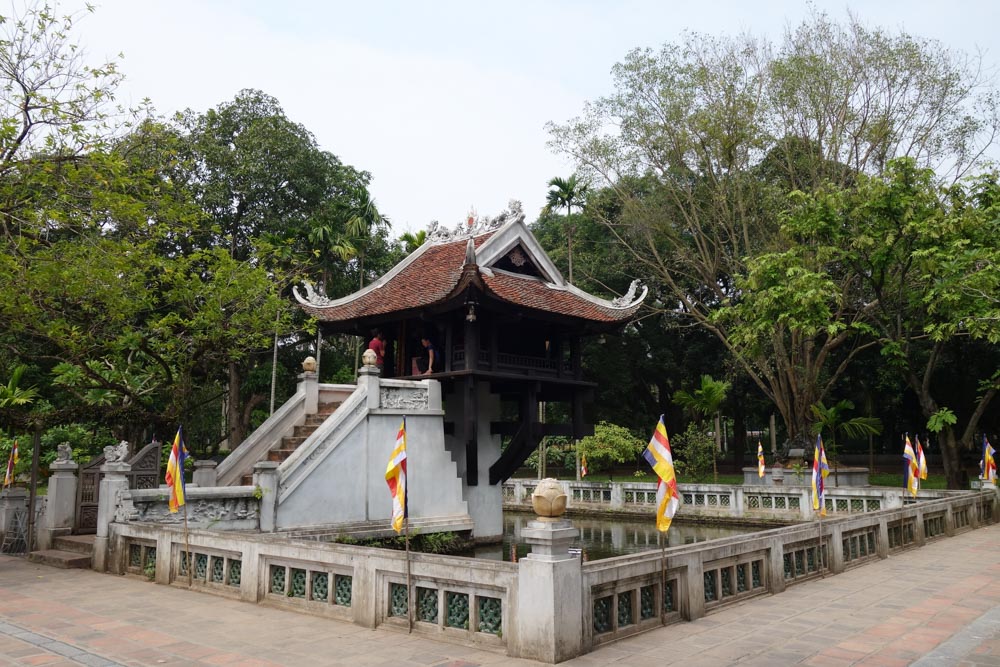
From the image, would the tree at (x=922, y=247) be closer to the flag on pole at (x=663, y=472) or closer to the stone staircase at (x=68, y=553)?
the flag on pole at (x=663, y=472)

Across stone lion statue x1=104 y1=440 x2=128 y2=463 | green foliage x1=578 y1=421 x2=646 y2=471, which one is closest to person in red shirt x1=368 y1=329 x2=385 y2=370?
stone lion statue x1=104 y1=440 x2=128 y2=463

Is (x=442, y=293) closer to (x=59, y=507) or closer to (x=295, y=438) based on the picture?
(x=295, y=438)

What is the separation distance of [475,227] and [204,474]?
32.3 feet

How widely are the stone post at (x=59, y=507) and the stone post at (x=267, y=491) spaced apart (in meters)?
3.54

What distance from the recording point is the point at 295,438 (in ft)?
54.0

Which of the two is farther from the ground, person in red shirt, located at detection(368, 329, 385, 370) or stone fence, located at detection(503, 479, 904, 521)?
person in red shirt, located at detection(368, 329, 385, 370)

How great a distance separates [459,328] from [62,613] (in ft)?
36.5

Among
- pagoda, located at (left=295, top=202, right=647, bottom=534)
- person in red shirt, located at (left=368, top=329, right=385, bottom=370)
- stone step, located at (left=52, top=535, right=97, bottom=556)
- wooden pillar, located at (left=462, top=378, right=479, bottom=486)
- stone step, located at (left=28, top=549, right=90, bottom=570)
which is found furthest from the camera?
person in red shirt, located at (left=368, top=329, right=385, bottom=370)

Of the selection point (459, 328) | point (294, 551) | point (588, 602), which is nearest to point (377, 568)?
point (294, 551)

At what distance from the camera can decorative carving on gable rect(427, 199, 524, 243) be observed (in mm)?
19859

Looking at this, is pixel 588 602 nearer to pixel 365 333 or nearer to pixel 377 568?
pixel 377 568

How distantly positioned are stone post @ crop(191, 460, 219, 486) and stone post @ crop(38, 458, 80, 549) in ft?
7.15

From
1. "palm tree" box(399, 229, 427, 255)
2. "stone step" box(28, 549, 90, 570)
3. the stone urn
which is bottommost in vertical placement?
"stone step" box(28, 549, 90, 570)

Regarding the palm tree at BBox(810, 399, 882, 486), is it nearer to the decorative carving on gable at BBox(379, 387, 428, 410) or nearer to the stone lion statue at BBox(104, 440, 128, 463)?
the decorative carving on gable at BBox(379, 387, 428, 410)
